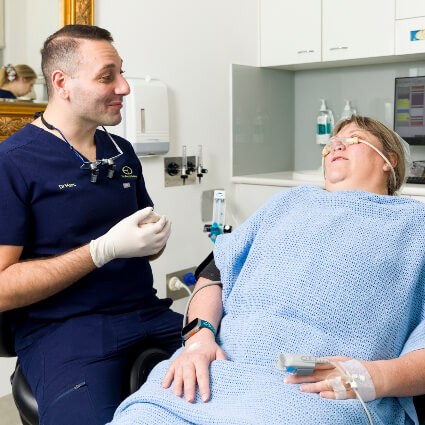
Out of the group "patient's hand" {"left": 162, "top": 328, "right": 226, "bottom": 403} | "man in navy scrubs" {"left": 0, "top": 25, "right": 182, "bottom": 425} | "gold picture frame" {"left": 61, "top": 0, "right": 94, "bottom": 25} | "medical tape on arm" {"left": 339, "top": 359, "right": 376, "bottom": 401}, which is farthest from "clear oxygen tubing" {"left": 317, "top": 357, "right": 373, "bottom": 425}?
"gold picture frame" {"left": 61, "top": 0, "right": 94, "bottom": 25}

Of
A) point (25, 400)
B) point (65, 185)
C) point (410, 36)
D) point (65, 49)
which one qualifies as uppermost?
point (410, 36)

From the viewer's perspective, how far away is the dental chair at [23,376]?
141 centimetres

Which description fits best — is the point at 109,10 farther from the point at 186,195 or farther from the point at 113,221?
the point at 113,221

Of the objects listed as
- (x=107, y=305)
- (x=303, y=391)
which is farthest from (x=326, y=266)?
(x=107, y=305)

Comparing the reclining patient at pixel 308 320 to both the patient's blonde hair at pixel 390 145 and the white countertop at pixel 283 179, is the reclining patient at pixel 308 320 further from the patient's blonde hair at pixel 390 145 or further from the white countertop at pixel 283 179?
the white countertop at pixel 283 179

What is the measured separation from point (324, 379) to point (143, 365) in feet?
1.77

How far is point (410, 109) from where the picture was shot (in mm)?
2990

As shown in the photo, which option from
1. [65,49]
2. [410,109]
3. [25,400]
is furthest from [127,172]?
[410,109]

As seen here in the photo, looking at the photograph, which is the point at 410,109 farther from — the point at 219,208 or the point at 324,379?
the point at 324,379

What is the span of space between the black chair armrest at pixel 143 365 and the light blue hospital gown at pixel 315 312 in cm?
22

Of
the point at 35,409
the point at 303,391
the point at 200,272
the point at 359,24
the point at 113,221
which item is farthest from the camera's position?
the point at 359,24

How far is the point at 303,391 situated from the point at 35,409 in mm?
714

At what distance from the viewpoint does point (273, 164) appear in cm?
355

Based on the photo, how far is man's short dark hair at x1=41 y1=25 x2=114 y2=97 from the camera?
1660 mm
